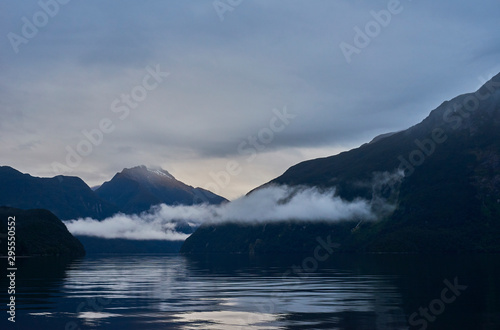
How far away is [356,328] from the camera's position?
43406 millimetres

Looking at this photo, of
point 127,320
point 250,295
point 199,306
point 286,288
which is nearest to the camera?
point 127,320

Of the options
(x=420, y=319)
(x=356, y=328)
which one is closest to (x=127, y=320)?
(x=356, y=328)

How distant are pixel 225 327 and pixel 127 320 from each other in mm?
10298

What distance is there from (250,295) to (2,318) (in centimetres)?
3127

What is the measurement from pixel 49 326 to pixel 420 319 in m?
31.8

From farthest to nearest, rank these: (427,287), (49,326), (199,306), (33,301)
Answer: (427,287) < (33,301) < (199,306) < (49,326)

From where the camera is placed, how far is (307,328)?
143ft

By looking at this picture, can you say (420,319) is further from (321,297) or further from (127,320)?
(127,320)

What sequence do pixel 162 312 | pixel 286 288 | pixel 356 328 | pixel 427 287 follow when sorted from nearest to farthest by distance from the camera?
1. pixel 356 328
2. pixel 162 312
3. pixel 427 287
4. pixel 286 288

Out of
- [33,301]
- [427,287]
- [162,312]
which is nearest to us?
[162,312]

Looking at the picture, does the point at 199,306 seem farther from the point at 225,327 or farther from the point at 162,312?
the point at 225,327

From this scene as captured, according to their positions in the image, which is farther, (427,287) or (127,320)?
(427,287)

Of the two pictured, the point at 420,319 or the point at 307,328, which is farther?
the point at 420,319

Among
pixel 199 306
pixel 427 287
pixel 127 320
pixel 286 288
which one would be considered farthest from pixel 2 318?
pixel 427 287
